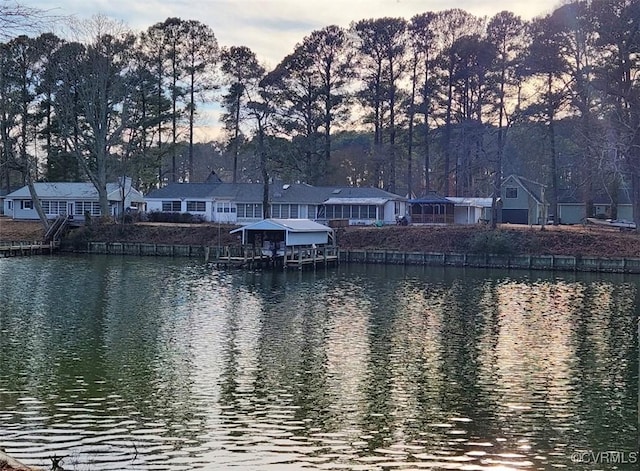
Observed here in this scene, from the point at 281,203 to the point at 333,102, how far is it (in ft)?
37.4

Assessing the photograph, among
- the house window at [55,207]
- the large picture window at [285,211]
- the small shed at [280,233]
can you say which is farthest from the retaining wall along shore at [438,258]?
the house window at [55,207]

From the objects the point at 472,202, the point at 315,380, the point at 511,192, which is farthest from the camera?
the point at 511,192

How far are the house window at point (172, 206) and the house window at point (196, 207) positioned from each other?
93 cm

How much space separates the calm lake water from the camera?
1142 centimetres

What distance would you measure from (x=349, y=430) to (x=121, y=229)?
47.1 meters

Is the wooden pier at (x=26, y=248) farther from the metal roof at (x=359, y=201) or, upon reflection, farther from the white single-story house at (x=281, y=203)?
the metal roof at (x=359, y=201)

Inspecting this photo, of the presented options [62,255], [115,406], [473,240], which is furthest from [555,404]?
[62,255]

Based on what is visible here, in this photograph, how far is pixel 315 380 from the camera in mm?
15961

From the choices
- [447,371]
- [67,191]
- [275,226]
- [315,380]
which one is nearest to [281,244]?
[275,226]

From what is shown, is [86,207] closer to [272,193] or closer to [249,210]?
[249,210]

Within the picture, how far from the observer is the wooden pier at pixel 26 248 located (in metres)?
50.0

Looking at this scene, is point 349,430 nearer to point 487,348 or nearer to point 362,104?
point 487,348

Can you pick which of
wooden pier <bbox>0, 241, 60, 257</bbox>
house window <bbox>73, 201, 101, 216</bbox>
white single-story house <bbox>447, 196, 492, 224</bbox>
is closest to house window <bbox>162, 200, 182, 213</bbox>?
house window <bbox>73, 201, 101, 216</bbox>

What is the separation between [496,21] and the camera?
5419cm
